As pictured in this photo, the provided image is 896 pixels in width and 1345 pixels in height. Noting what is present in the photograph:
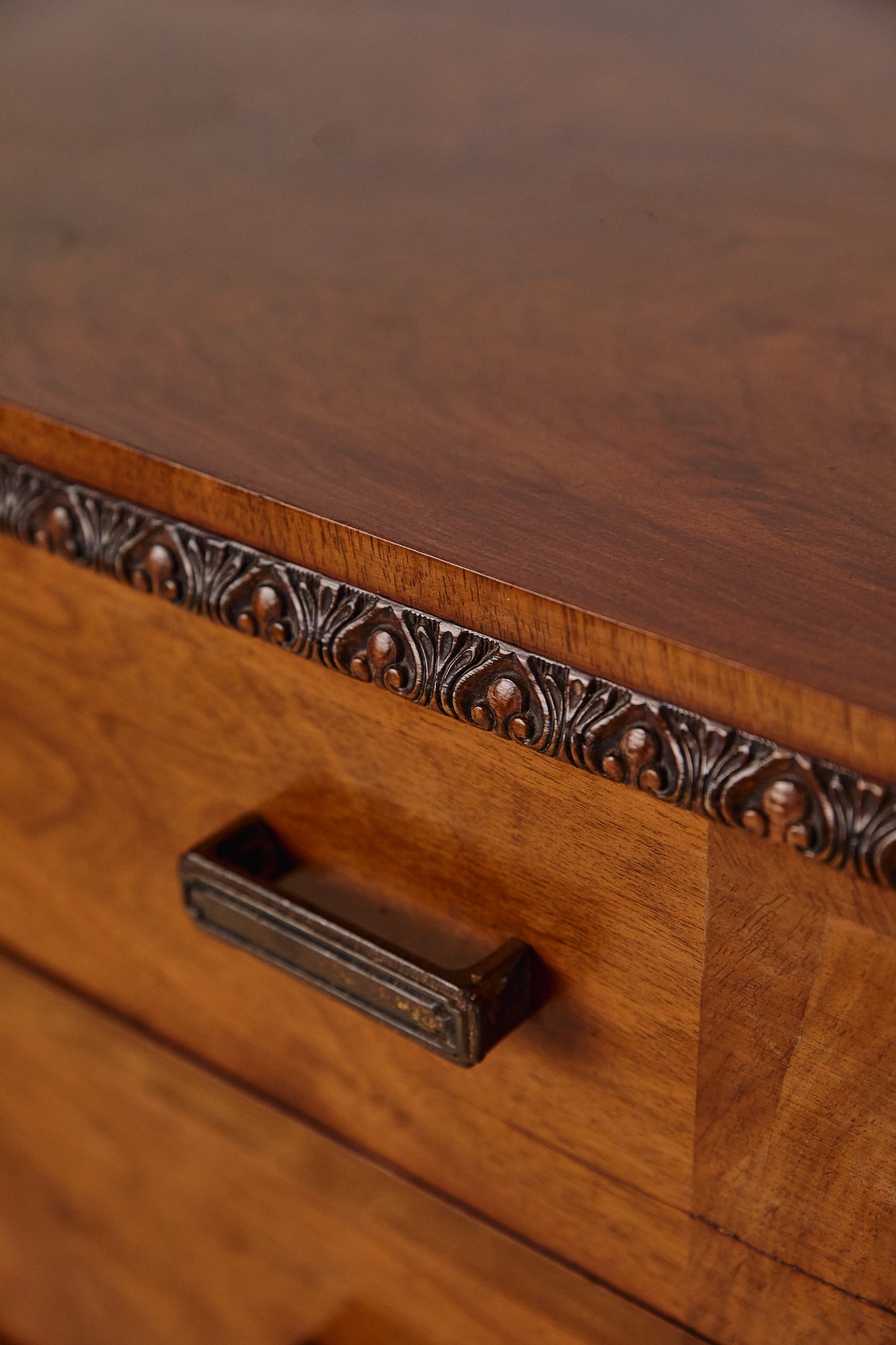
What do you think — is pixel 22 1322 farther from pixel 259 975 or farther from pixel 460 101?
pixel 460 101

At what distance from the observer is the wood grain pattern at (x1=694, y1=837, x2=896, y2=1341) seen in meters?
0.26

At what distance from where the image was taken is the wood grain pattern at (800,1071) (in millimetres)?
264

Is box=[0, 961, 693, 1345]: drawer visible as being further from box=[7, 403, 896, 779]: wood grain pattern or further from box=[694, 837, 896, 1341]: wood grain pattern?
box=[7, 403, 896, 779]: wood grain pattern

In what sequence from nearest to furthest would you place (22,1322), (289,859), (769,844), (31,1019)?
(769,844), (289,859), (31,1019), (22,1322)

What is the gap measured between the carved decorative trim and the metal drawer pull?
0.06m

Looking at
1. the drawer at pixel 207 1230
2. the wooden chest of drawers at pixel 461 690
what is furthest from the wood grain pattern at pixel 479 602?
the drawer at pixel 207 1230

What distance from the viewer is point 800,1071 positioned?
285mm

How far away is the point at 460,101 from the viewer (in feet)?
1.68

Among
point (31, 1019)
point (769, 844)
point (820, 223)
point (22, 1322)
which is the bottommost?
point (22, 1322)

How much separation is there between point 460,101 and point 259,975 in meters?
0.34

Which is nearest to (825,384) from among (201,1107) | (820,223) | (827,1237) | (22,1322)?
(820,223)

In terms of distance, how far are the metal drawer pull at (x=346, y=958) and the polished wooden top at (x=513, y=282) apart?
93 mm

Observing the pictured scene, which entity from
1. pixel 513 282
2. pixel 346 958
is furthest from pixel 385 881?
pixel 513 282

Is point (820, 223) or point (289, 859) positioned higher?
point (820, 223)
